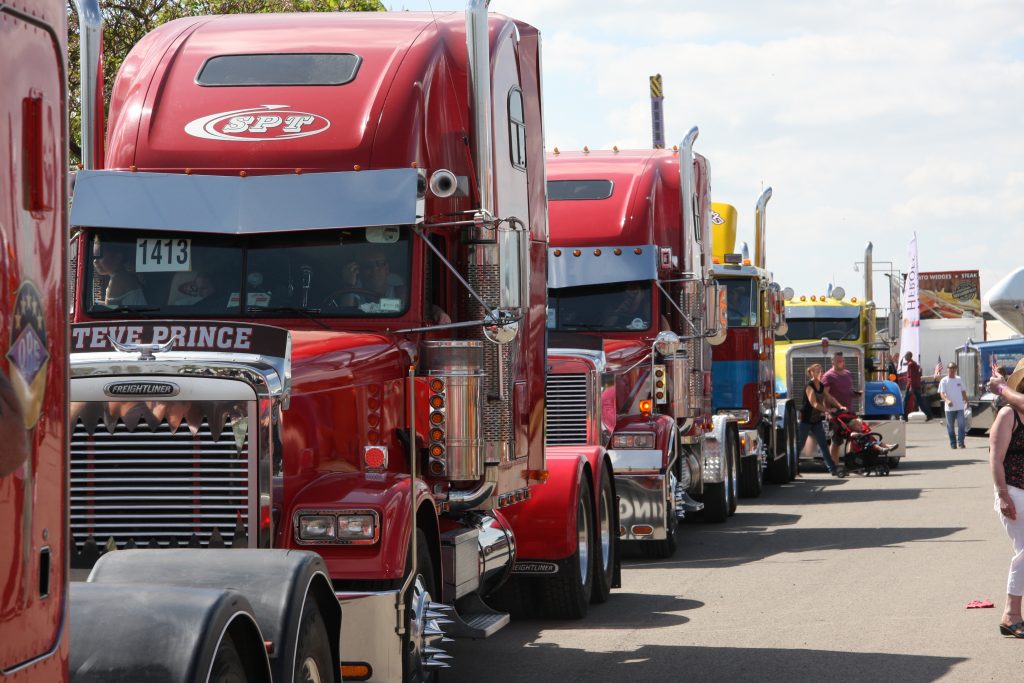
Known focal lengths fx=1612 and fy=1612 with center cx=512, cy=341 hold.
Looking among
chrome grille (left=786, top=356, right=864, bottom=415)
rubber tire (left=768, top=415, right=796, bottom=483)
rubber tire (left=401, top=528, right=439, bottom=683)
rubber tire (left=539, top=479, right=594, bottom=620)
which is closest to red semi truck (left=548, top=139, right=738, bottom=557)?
rubber tire (left=539, top=479, right=594, bottom=620)

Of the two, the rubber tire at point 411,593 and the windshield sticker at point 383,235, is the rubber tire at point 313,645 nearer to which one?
the rubber tire at point 411,593

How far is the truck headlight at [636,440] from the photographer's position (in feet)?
46.9

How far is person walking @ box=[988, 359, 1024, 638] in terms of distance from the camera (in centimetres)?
996

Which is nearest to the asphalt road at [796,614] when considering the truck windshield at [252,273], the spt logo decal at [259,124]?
the truck windshield at [252,273]

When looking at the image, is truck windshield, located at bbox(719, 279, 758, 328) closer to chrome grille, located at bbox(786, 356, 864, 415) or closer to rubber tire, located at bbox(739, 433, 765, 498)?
rubber tire, located at bbox(739, 433, 765, 498)

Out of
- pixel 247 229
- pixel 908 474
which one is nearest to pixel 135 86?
pixel 247 229

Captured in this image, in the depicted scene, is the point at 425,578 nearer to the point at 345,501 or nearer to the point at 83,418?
the point at 345,501

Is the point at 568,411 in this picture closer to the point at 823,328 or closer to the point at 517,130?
the point at 517,130

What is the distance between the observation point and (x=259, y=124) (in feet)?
28.5

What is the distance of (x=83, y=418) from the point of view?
6707 mm

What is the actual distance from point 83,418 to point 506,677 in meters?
3.47

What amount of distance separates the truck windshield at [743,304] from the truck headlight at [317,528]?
15.6 metres

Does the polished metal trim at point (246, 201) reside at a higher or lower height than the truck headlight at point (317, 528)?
higher

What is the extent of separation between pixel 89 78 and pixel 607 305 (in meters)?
7.33
